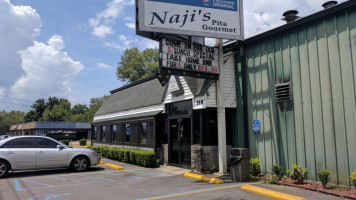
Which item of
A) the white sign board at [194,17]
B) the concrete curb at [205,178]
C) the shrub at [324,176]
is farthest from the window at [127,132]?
the shrub at [324,176]

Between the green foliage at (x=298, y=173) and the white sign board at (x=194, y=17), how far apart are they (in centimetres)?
506

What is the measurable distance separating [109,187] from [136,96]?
10837 millimetres

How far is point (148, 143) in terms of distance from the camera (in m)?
14.9

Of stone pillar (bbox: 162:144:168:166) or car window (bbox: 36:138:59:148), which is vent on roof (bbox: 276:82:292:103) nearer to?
stone pillar (bbox: 162:144:168:166)

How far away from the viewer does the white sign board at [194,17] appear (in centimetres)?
930

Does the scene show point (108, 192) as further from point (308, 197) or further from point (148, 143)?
point (148, 143)

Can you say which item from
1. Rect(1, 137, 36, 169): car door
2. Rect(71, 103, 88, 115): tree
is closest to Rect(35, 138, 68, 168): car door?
Rect(1, 137, 36, 169): car door

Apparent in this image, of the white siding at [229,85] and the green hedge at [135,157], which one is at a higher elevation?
the white siding at [229,85]

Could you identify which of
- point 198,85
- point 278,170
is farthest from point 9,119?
point 278,170

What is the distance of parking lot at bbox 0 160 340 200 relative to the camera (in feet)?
23.8

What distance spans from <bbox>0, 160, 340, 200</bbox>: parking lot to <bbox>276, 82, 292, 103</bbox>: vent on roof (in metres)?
3.29

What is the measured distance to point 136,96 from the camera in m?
18.9

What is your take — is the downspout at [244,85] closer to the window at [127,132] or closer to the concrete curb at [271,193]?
the concrete curb at [271,193]

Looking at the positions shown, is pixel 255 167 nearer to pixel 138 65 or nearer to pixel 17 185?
pixel 17 185
